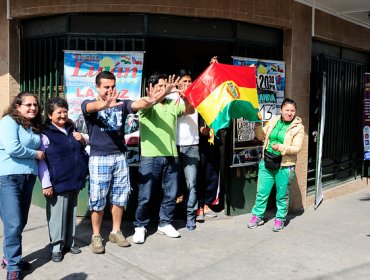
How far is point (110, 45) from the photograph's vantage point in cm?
534

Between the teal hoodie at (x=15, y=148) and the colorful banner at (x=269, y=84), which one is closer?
the teal hoodie at (x=15, y=148)

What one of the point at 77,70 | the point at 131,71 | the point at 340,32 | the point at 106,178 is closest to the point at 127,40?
the point at 131,71

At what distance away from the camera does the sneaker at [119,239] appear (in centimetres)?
451

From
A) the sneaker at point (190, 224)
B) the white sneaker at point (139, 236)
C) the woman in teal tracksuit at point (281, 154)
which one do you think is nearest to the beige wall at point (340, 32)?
the woman in teal tracksuit at point (281, 154)

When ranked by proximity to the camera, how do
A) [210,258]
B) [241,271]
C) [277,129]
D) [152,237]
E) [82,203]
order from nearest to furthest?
[241,271], [210,258], [152,237], [277,129], [82,203]

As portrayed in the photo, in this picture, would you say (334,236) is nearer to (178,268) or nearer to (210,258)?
(210,258)

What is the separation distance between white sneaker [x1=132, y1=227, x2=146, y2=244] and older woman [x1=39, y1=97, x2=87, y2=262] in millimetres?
776

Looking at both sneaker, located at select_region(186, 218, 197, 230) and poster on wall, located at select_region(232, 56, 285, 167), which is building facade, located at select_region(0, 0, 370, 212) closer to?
poster on wall, located at select_region(232, 56, 285, 167)

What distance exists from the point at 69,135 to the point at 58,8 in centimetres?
206

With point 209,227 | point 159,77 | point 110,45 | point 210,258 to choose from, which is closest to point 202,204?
point 209,227

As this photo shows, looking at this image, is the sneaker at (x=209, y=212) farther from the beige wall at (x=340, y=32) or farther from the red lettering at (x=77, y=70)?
the beige wall at (x=340, y=32)

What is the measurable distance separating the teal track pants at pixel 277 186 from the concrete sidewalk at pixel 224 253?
0.25 meters

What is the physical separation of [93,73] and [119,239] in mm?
2037

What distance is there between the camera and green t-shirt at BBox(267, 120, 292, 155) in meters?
5.14
